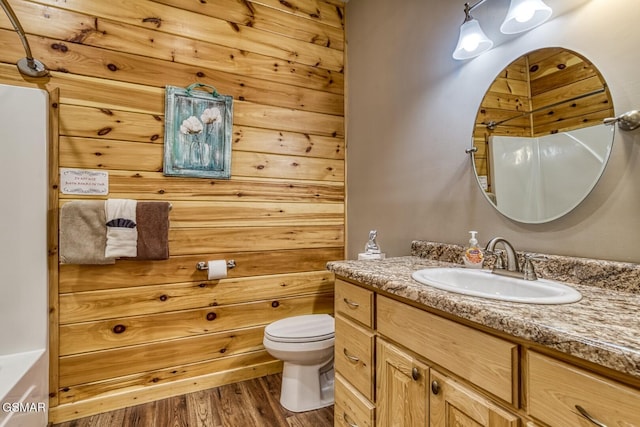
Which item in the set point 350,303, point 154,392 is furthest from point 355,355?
point 154,392

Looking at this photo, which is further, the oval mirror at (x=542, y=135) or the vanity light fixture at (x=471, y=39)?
the vanity light fixture at (x=471, y=39)

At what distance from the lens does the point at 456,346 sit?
853 mm

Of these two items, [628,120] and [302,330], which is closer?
Answer: [628,120]

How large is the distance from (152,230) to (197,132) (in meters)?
0.67

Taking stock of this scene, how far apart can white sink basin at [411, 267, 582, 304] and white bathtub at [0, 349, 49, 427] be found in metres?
1.66

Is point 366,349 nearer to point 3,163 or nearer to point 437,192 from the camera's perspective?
point 437,192

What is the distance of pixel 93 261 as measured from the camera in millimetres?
1661

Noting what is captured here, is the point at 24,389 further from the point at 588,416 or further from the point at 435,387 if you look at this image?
the point at 588,416

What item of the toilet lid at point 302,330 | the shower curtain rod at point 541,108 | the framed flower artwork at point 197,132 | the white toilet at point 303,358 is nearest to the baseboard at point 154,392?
the white toilet at point 303,358

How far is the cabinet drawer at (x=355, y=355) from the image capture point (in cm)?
120

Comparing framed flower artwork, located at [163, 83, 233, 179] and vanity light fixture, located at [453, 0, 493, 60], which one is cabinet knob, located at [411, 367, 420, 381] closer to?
vanity light fixture, located at [453, 0, 493, 60]

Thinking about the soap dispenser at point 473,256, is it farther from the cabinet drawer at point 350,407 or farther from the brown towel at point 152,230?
the brown towel at point 152,230

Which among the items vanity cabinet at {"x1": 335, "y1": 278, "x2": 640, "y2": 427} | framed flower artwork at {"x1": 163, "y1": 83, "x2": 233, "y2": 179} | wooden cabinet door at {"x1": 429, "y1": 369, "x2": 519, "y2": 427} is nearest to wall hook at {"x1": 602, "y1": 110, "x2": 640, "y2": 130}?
vanity cabinet at {"x1": 335, "y1": 278, "x2": 640, "y2": 427}

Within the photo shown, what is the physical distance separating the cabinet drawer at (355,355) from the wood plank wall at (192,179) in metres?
0.93
